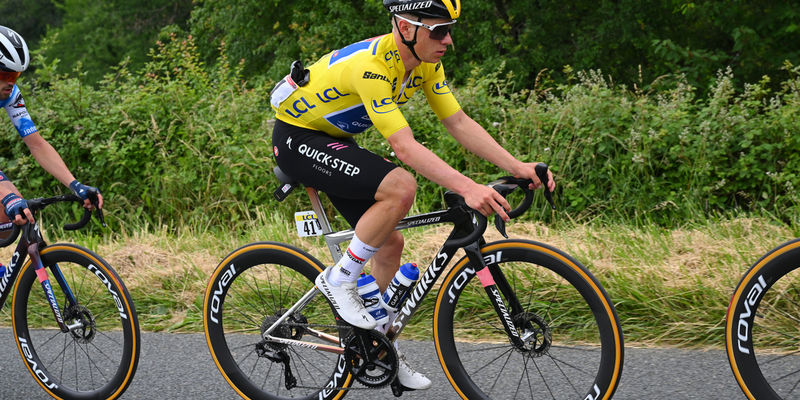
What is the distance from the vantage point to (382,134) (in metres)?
3.63

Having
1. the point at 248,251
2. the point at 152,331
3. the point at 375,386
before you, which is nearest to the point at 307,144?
the point at 248,251

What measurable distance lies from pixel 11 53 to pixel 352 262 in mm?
2010

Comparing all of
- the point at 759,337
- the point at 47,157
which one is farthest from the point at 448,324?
the point at 47,157

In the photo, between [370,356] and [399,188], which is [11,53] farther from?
[370,356]

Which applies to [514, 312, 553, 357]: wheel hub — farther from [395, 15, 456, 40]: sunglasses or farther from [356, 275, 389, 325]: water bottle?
[395, 15, 456, 40]: sunglasses

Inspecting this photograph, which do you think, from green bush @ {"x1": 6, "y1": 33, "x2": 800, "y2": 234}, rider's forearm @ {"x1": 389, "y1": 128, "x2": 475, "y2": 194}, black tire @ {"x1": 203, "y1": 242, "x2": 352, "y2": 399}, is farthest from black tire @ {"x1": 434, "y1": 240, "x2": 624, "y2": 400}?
green bush @ {"x1": 6, "y1": 33, "x2": 800, "y2": 234}

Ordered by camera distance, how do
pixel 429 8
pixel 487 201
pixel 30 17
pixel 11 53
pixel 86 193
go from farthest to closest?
pixel 30 17 < pixel 11 53 < pixel 86 193 < pixel 429 8 < pixel 487 201

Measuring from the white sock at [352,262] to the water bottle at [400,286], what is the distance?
0.52 ft

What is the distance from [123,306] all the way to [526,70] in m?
15.8

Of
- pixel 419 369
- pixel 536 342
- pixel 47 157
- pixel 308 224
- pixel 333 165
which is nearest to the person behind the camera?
pixel 536 342

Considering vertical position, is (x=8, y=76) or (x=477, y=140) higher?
(x=8, y=76)

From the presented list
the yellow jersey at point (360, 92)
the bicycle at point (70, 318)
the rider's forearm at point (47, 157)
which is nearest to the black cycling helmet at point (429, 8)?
the yellow jersey at point (360, 92)

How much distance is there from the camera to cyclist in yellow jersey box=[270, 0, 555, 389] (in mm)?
3379

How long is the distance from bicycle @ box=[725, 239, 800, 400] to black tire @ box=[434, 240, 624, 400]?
0.46m
